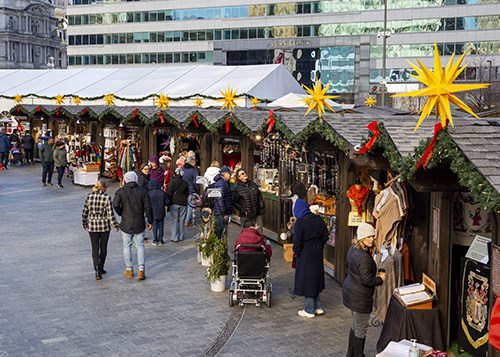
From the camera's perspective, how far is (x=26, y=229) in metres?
15.1

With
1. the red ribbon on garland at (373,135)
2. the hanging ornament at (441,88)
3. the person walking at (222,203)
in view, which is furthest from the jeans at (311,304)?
the hanging ornament at (441,88)

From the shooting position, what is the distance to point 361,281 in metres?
7.10

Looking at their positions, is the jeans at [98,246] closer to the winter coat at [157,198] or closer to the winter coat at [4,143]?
the winter coat at [157,198]

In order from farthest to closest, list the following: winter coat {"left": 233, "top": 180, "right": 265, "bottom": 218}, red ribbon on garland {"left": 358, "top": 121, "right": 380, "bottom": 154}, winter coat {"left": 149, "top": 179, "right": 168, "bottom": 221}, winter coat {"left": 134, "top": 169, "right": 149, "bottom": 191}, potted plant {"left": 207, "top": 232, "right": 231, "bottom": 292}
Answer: winter coat {"left": 134, "top": 169, "right": 149, "bottom": 191} < winter coat {"left": 149, "top": 179, "right": 168, "bottom": 221} < winter coat {"left": 233, "top": 180, "right": 265, "bottom": 218} < potted plant {"left": 207, "top": 232, "right": 231, "bottom": 292} < red ribbon on garland {"left": 358, "top": 121, "right": 380, "bottom": 154}

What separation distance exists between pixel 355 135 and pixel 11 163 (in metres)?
23.9

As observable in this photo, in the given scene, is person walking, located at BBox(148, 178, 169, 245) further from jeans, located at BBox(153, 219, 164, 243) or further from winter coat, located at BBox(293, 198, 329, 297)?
winter coat, located at BBox(293, 198, 329, 297)

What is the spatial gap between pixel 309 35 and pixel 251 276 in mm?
63263

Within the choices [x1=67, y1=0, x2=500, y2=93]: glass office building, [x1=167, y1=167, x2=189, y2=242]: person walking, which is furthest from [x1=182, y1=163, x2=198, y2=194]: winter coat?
[x1=67, y1=0, x2=500, y2=93]: glass office building

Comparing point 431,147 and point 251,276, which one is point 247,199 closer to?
point 251,276

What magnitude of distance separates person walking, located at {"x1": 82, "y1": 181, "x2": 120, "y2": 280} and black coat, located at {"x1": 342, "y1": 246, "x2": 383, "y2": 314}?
502cm

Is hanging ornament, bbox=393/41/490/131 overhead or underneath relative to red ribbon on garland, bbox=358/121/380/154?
overhead

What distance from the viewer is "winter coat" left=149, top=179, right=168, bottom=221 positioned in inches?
531

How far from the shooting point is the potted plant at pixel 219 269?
1015cm

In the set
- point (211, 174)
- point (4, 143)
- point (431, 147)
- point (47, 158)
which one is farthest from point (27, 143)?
point (431, 147)
